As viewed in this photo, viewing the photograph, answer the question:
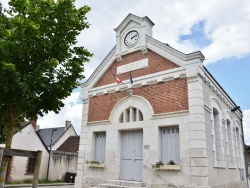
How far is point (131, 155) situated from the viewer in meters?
11.4

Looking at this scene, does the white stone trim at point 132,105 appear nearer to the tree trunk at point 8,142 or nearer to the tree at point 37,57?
the tree at point 37,57

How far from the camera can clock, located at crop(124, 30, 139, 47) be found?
1283cm

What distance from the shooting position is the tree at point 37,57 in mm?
6637

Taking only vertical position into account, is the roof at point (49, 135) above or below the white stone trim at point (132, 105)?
above

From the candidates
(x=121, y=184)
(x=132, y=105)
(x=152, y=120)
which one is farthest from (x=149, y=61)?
(x=121, y=184)

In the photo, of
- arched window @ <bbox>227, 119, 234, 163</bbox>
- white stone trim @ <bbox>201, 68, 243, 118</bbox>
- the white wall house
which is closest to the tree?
white stone trim @ <bbox>201, 68, 243, 118</bbox>

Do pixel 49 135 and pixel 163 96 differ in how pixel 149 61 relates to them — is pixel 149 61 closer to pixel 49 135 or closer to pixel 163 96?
pixel 163 96

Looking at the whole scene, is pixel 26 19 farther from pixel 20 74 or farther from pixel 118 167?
pixel 118 167

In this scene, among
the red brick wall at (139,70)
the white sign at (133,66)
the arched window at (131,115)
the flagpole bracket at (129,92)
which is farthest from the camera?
the white sign at (133,66)

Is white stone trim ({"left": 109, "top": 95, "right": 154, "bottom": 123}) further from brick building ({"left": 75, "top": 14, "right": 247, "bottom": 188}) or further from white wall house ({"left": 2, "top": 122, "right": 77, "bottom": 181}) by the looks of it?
white wall house ({"left": 2, "top": 122, "right": 77, "bottom": 181})

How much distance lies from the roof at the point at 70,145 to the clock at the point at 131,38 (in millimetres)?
18070

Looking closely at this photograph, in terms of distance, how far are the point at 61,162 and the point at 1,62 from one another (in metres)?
18.8

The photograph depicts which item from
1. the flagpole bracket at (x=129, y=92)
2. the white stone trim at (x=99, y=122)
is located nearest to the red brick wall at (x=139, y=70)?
the flagpole bracket at (x=129, y=92)

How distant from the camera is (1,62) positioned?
20.8 feet
